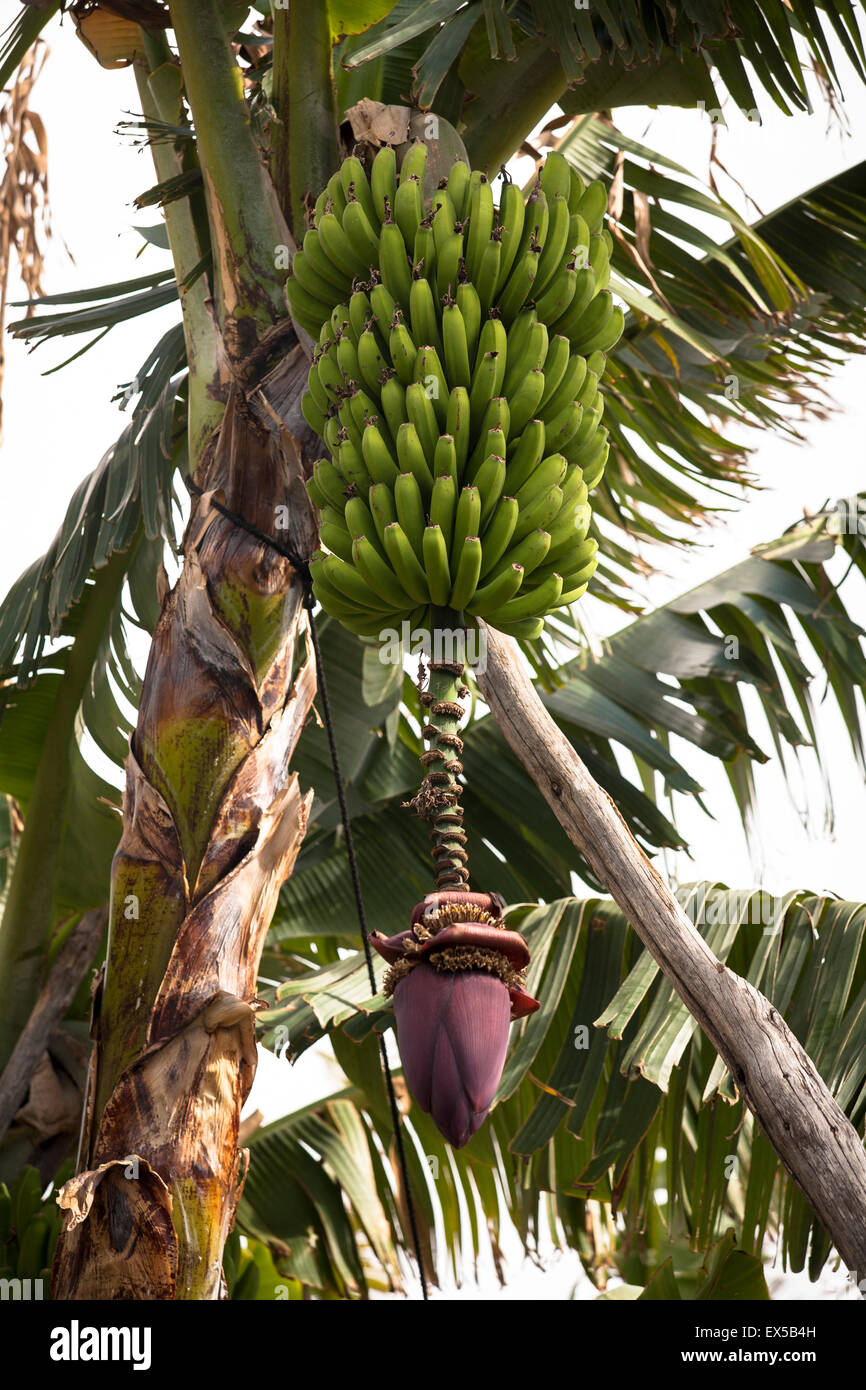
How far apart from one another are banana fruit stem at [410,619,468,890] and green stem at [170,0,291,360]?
960 mm

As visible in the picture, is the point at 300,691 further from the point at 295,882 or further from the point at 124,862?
the point at 295,882

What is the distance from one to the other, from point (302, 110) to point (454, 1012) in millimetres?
1675

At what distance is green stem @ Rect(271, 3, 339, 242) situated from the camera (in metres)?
2.05

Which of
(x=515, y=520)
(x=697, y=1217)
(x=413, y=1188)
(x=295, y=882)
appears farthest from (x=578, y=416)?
(x=413, y=1188)

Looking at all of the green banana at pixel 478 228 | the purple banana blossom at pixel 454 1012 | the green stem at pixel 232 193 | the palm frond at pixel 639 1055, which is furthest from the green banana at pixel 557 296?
the palm frond at pixel 639 1055

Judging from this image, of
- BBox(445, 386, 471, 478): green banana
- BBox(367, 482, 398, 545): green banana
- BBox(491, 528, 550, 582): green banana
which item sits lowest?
BBox(491, 528, 550, 582): green banana

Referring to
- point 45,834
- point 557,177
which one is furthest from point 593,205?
point 45,834

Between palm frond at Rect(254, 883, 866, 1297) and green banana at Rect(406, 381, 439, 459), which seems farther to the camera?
palm frond at Rect(254, 883, 866, 1297)

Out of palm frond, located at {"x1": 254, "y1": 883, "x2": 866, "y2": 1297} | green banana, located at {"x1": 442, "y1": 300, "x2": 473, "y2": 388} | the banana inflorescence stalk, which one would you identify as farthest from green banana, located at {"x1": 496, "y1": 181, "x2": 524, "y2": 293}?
palm frond, located at {"x1": 254, "y1": 883, "x2": 866, "y2": 1297}

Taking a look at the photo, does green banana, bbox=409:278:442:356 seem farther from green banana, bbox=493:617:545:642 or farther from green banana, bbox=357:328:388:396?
green banana, bbox=493:617:545:642

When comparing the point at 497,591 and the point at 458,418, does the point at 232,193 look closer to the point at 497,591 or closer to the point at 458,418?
the point at 458,418

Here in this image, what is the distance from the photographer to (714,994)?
56.4 inches

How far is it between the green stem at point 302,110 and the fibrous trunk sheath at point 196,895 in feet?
1.44
